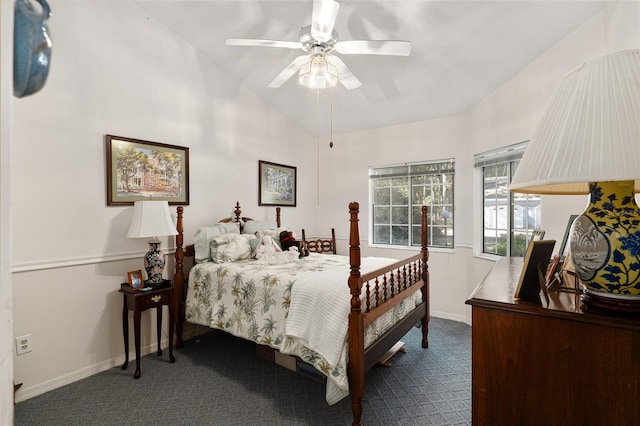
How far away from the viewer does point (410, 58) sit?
2943mm

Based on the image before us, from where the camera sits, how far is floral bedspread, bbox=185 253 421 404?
203 cm

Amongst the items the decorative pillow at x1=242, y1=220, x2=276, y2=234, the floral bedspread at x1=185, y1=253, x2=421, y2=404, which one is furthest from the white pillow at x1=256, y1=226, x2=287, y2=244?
the floral bedspread at x1=185, y1=253, x2=421, y2=404

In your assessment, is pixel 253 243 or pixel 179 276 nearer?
pixel 179 276

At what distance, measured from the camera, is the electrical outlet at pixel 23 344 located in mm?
2178

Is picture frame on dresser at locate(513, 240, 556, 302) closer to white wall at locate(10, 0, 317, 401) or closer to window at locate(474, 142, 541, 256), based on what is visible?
window at locate(474, 142, 541, 256)

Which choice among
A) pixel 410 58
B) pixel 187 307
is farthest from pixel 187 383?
pixel 410 58

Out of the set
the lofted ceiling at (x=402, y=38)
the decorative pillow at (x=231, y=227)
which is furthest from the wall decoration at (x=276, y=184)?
the lofted ceiling at (x=402, y=38)

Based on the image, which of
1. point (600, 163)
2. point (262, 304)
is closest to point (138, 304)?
point (262, 304)

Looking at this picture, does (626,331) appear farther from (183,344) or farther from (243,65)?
(243,65)

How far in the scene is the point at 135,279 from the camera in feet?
8.55

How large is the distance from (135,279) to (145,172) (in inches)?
39.5

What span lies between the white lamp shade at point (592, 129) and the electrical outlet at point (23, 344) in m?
3.17

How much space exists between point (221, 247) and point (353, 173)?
2.37 m

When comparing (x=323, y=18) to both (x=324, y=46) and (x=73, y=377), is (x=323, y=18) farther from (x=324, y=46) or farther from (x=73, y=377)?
(x=73, y=377)
